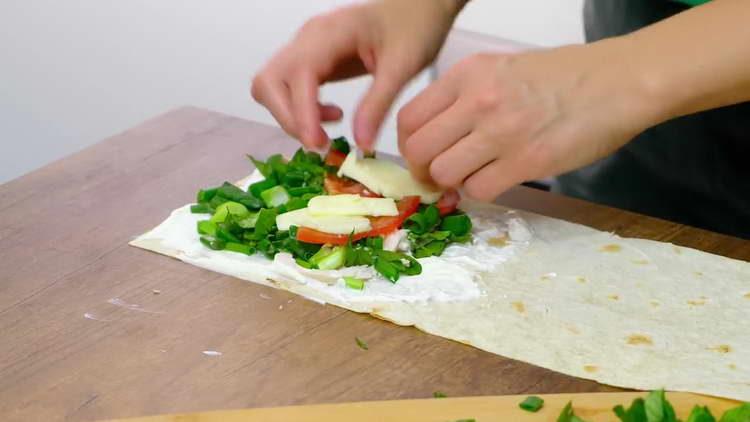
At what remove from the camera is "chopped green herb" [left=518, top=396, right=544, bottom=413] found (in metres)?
1.03

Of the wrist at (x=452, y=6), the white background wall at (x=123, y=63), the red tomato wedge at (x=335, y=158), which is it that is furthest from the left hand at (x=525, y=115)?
the white background wall at (x=123, y=63)

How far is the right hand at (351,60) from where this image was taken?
1.47 meters

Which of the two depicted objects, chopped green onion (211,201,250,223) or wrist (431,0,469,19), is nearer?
chopped green onion (211,201,250,223)

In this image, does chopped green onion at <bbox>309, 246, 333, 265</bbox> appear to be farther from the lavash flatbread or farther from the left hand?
the left hand

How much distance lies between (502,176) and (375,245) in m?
0.19

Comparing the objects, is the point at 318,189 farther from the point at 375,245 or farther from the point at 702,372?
the point at 702,372

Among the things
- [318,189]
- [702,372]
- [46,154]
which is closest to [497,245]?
[318,189]

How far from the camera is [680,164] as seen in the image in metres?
1.66

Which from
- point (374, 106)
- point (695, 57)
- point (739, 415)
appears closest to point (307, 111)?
point (374, 106)

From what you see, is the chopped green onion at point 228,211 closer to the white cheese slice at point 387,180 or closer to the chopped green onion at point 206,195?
the chopped green onion at point 206,195

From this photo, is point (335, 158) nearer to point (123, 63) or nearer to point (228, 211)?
point (228, 211)

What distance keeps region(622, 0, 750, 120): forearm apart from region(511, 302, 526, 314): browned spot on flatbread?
28 centimetres

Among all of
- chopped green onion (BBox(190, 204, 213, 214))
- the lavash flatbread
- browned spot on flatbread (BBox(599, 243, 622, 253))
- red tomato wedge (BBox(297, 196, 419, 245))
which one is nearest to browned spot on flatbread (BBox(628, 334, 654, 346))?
the lavash flatbread

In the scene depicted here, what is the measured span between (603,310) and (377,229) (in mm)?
317
